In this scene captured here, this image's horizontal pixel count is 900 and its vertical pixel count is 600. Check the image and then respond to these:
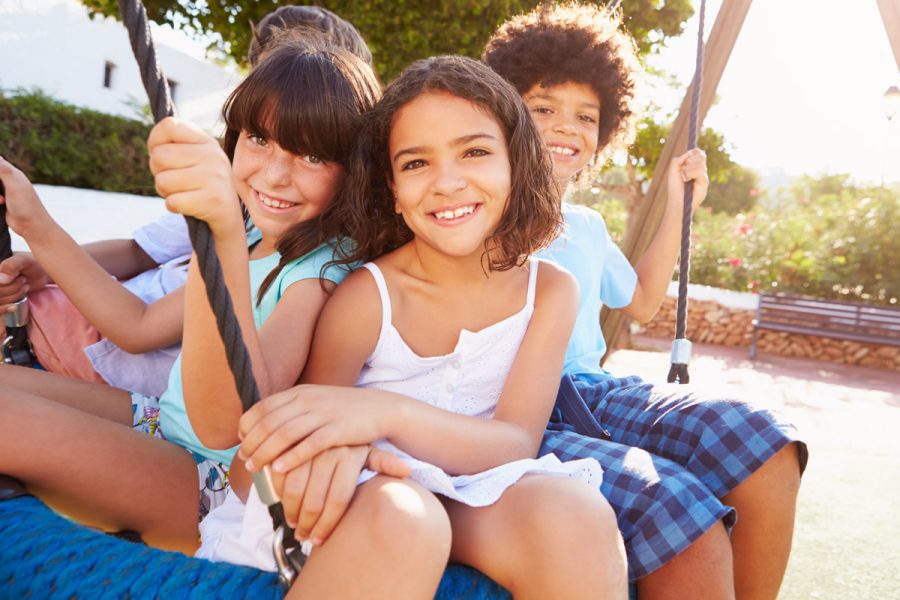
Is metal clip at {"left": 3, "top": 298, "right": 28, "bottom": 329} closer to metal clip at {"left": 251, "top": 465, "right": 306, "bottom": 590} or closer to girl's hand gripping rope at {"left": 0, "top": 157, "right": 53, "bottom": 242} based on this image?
girl's hand gripping rope at {"left": 0, "top": 157, "right": 53, "bottom": 242}

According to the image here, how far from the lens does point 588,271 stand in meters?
1.93

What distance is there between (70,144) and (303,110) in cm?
662

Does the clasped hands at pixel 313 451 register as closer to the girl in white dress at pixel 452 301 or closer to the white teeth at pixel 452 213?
the girl in white dress at pixel 452 301

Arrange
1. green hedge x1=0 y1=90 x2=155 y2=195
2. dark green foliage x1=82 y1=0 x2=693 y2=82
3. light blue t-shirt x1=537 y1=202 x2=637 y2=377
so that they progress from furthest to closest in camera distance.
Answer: green hedge x1=0 y1=90 x2=155 y2=195 < dark green foliage x1=82 y1=0 x2=693 y2=82 < light blue t-shirt x1=537 y1=202 x2=637 y2=377

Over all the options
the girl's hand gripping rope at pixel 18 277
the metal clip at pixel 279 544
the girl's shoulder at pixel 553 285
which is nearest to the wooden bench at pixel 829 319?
the girl's shoulder at pixel 553 285

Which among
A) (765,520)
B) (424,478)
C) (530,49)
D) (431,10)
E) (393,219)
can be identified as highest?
(431,10)

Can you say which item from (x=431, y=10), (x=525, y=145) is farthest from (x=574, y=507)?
(x=431, y=10)

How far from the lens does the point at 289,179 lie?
1427 mm

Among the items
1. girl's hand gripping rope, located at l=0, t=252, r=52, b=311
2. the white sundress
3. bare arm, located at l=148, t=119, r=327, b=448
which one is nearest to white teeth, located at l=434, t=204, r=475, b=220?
the white sundress

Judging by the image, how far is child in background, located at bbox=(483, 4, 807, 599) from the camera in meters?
1.17

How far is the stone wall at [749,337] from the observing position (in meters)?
8.39

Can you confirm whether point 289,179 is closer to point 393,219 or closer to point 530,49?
point 393,219

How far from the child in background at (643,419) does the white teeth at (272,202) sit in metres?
0.69

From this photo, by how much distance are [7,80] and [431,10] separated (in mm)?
8102
